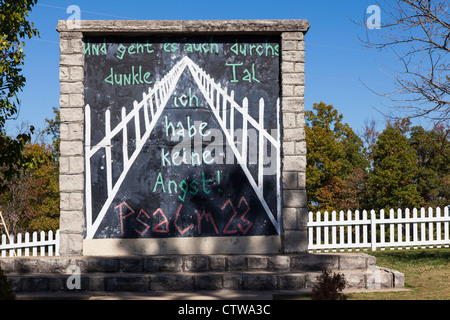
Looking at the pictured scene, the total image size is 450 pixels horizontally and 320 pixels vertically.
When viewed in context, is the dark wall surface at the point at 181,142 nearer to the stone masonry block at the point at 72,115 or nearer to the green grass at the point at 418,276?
the stone masonry block at the point at 72,115

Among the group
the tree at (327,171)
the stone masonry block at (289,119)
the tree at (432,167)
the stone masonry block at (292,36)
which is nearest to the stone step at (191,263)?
the stone masonry block at (289,119)

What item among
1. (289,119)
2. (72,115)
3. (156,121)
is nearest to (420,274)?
(289,119)

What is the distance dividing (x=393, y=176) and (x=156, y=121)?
19.3m

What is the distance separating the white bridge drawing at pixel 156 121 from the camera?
8680 millimetres

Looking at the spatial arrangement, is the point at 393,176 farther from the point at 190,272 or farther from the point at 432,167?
the point at 190,272

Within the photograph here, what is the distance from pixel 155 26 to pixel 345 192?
19.6m

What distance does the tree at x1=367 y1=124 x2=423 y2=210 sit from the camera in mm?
25016

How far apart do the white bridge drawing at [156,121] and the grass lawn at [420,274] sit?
7.87 ft

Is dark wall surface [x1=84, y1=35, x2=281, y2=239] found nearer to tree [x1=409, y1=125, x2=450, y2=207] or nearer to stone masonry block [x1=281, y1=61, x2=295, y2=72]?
stone masonry block [x1=281, y1=61, x2=295, y2=72]

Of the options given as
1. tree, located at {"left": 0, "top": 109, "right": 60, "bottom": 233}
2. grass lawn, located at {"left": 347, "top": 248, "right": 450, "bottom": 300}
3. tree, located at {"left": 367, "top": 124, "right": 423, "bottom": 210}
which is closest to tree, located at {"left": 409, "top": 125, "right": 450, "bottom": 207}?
tree, located at {"left": 367, "top": 124, "right": 423, "bottom": 210}

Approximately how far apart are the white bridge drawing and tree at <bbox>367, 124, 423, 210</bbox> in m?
18.0

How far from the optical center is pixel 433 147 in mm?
28453

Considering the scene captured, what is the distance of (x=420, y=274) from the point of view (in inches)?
364
